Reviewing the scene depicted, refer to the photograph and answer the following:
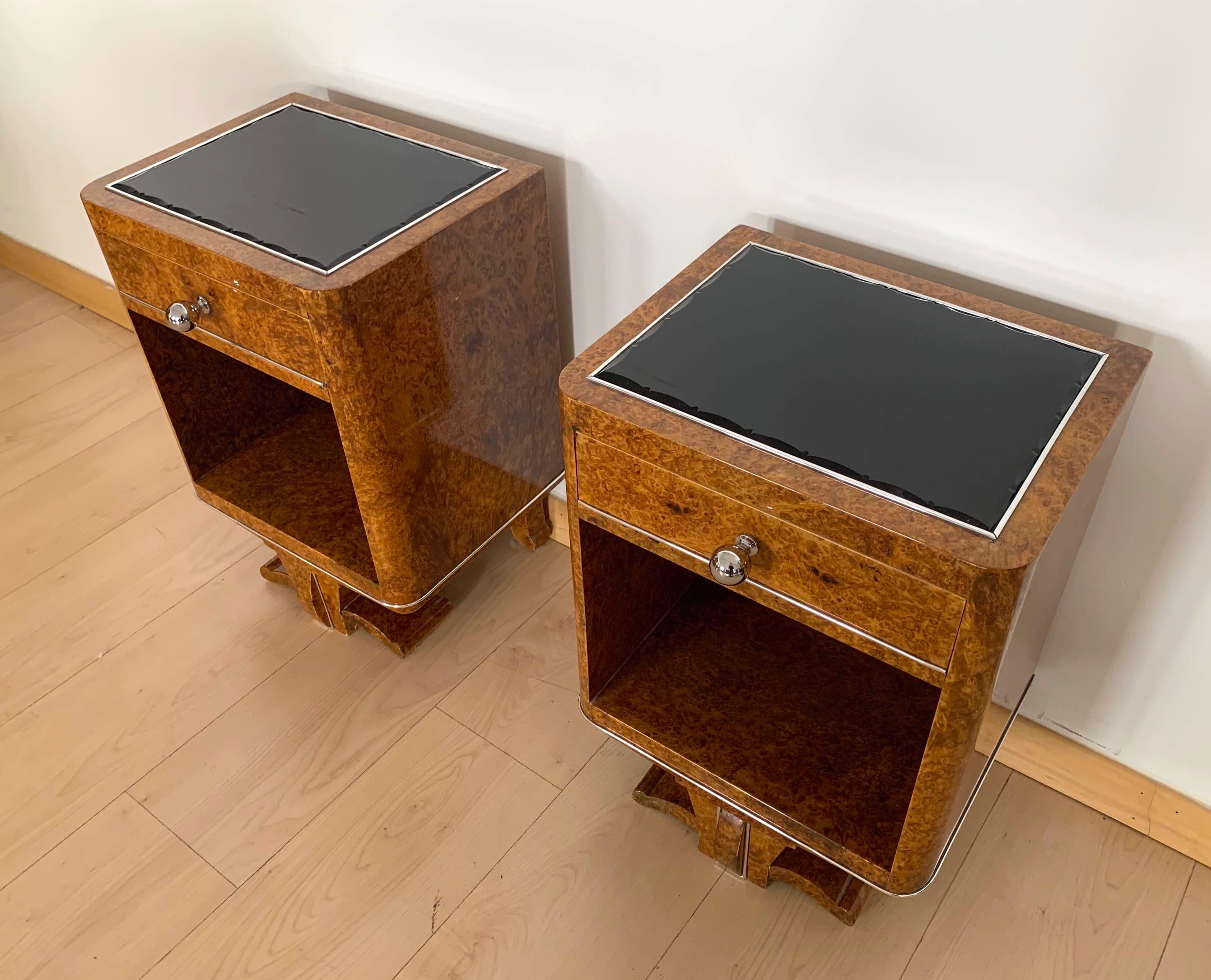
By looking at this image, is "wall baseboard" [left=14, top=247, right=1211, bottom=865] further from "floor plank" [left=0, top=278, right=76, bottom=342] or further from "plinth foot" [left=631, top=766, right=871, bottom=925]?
"floor plank" [left=0, top=278, right=76, bottom=342]

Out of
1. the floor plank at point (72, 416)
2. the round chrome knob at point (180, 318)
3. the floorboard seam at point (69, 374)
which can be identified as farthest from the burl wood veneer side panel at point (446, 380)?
the floorboard seam at point (69, 374)

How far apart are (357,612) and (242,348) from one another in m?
0.45

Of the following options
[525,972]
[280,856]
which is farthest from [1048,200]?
[280,856]

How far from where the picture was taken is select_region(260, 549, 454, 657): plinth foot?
4.50 feet

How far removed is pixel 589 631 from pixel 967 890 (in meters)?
0.53

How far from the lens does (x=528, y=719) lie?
131 cm

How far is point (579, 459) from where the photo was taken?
872 mm

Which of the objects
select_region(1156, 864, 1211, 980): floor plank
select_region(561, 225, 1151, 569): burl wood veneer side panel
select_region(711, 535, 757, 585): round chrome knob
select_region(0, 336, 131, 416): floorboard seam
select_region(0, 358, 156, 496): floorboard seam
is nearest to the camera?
select_region(561, 225, 1151, 569): burl wood veneer side panel

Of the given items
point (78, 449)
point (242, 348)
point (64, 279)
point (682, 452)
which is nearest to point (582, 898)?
point (682, 452)

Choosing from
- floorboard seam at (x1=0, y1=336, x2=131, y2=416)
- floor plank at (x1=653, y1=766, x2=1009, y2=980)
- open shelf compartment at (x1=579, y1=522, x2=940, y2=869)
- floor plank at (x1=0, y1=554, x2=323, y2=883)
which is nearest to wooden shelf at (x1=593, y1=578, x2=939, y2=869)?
open shelf compartment at (x1=579, y1=522, x2=940, y2=869)

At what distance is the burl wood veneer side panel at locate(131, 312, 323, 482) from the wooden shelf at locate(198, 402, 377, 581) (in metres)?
0.02

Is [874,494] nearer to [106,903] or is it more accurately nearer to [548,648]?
[548,648]

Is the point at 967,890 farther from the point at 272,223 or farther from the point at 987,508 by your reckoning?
the point at 272,223

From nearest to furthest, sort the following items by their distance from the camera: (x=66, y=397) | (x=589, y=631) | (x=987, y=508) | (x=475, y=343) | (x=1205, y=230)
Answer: (x=987, y=508)
(x=1205, y=230)
(x=589, y=631)
(x=475, y=343)
(x=66, y=397)
